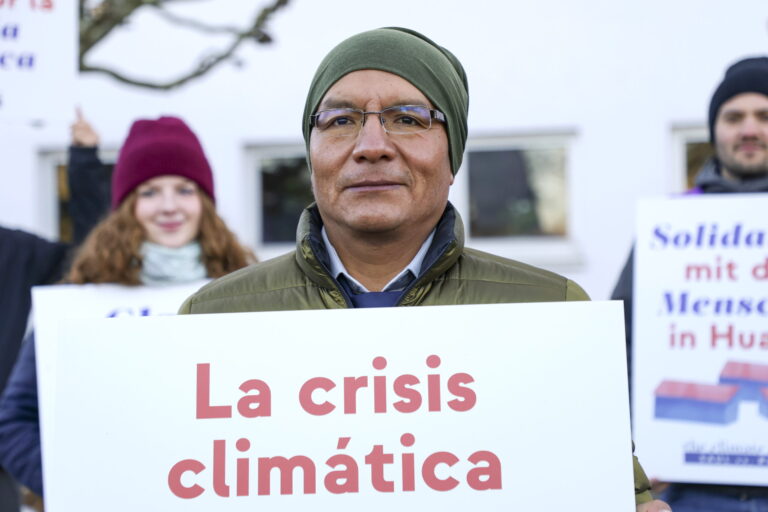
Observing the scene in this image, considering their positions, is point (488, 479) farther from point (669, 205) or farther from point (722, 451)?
point (669, 205)

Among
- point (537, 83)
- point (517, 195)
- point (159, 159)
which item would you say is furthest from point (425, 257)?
point (517, 195)

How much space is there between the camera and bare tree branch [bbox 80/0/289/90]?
4.32 metres

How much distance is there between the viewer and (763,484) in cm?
274

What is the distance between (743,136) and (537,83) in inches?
95.8

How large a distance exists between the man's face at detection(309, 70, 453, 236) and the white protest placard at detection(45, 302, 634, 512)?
185mm

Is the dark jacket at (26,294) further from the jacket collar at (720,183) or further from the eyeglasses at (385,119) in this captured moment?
the jacket collar at (720,183)

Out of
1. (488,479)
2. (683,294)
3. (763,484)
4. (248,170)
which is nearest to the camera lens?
(488,479)

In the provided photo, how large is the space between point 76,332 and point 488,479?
28.8 inches

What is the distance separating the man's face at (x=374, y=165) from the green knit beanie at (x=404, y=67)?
0.02 metres

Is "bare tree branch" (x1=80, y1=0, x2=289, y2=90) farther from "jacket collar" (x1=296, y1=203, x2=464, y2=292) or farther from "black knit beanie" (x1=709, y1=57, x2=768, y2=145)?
"jacket collar" (x1=296, y1=203, x2=464, y2=292)

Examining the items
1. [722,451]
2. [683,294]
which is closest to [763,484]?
[722,451]

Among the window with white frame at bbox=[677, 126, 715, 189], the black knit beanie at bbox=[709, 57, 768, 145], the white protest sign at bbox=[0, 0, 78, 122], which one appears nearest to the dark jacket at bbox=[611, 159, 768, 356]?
the black knit beanie at bbox=[709, 57, 768, 145]

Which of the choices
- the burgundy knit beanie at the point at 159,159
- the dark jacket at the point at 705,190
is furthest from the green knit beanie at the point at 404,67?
the dark jacket at the point at 705,190

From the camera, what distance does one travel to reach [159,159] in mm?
3035
